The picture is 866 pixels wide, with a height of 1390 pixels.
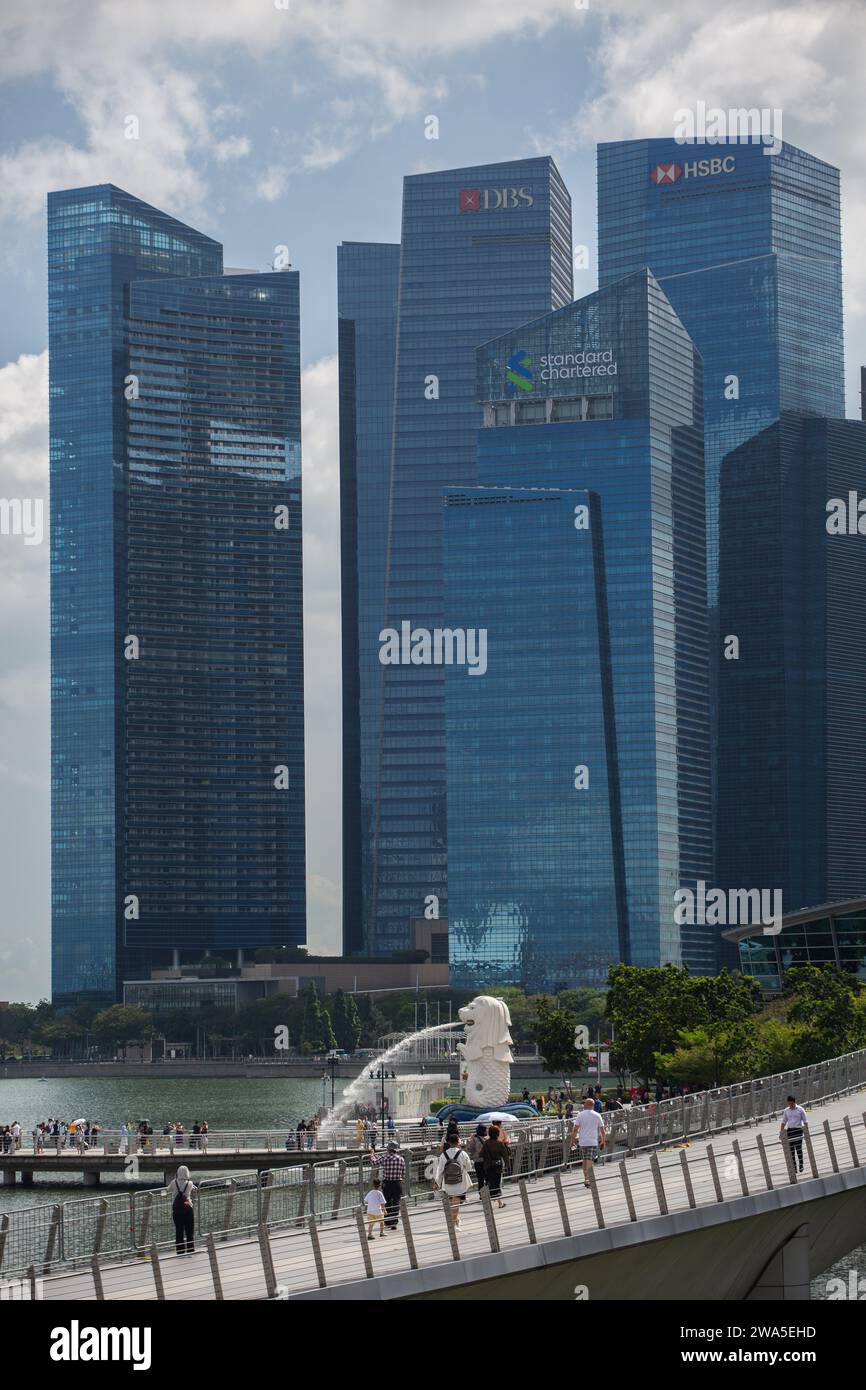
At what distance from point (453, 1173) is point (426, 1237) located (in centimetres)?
148

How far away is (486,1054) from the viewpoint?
198ft

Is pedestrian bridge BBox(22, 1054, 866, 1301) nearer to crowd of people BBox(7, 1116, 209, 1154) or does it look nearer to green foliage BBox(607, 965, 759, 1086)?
green foliage BBox(607, 965, 759, 1086)

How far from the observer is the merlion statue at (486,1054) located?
6028 centimetres

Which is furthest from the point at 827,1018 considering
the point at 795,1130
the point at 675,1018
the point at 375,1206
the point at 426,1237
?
the point at 426,1237

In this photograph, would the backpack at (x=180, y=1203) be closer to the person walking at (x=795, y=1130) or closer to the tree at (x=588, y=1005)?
the person walking at (x=795, y=1130)

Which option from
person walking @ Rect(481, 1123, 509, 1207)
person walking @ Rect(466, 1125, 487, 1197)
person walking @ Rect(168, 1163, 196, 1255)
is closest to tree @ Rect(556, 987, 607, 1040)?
person walking @ Rect(466, 1125, 487, 1197)

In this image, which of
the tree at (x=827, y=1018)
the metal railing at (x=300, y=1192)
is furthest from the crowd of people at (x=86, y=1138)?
the metal railing at (x=300, y=1192)

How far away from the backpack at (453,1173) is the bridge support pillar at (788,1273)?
6.09m

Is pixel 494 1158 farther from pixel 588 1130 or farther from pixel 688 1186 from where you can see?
pixel 588 1130

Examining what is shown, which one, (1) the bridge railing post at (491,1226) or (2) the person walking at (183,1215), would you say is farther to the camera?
(2) the person walking at (183,1215)

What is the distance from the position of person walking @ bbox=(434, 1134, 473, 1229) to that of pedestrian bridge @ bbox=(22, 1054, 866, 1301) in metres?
0.43

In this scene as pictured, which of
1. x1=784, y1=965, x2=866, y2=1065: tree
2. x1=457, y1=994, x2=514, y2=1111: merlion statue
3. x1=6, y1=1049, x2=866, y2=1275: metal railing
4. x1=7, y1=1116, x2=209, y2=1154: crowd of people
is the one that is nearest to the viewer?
x1=6, y1=1049, x2=866, y2=1275: metal railing

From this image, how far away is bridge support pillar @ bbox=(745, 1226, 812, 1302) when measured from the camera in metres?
Result: 33.8
